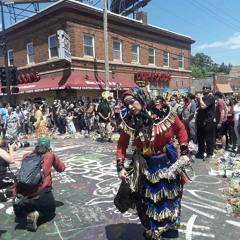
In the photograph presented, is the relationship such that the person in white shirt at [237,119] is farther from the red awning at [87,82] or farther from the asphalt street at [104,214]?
the red awning at [87,82]

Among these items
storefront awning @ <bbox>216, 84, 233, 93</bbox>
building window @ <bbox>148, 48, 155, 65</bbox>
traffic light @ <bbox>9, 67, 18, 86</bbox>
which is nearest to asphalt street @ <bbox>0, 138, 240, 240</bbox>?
traffic light @ <bbox>9, 67, 18, 86</bbox>

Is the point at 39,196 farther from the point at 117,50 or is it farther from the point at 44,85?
the point at 117,50

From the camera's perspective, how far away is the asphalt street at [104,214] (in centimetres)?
384

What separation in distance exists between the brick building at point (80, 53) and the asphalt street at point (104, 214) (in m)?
12.9

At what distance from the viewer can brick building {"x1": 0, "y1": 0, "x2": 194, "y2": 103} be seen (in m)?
19.5

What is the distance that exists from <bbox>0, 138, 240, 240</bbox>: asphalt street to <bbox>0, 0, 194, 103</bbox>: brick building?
509 inches

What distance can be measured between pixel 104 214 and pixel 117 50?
19630 mm

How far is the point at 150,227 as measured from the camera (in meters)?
3.04

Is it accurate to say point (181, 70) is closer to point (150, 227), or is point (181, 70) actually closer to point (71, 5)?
point (71, 5)

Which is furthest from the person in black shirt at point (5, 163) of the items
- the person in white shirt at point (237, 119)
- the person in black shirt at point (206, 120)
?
the person in white shirt at point (237, 119)

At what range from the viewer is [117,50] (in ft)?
75.3

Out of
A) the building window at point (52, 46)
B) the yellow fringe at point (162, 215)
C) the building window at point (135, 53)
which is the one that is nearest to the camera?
the yellow fringe at point (162, 215)

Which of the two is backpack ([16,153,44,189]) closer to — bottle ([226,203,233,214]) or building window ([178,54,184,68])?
bottle ([226,203,233,214])

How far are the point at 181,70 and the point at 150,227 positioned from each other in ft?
92.1
